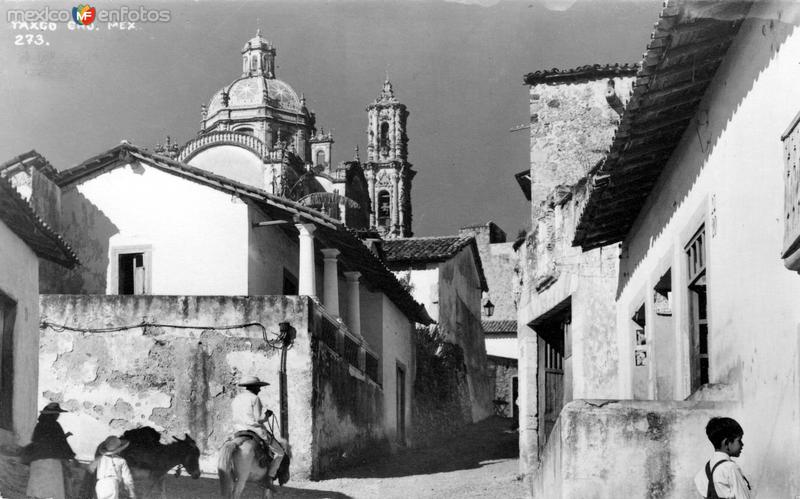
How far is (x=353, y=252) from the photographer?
991 inches

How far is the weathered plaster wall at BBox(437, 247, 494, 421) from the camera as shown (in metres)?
35.7

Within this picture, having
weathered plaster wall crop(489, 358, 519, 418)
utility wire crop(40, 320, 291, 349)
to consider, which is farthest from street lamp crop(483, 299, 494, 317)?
utility wire crop(40, 320, 291, 349)

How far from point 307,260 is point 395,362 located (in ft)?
24.0

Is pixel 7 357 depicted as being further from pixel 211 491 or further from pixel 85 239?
pixel 85 239

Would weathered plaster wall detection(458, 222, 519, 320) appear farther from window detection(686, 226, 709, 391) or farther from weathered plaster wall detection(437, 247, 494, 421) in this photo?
window detection(686, 226, 709, 391)

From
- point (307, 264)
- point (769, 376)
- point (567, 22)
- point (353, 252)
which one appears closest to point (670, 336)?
point (567, 22)

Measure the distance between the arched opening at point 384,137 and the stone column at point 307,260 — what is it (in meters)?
66.9

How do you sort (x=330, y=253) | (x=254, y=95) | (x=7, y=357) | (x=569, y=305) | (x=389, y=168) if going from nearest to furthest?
(x=7, y=357) → (x=569, y=305) → (x=330, y=253) → (x=254, y=95) → (x=389, y=168)

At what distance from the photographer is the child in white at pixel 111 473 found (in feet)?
46.0

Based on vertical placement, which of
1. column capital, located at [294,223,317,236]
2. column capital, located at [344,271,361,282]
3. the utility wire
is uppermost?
column capital, located at [294,223,317,236]

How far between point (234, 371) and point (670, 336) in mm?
8070

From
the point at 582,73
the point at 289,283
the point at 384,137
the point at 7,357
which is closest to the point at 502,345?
the point at 289,283

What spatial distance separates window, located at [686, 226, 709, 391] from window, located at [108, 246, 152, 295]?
41.3ft

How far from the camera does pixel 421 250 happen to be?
3553 centimetres
